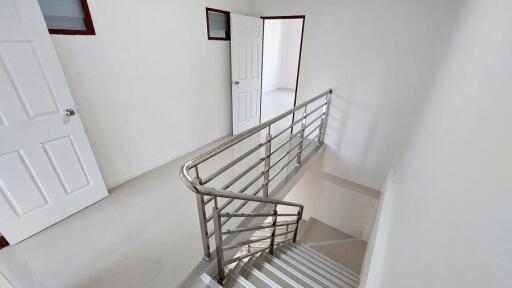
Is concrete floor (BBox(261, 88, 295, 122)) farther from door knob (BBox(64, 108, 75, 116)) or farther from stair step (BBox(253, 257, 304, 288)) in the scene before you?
door knob (BBox(64, 108, 75, 116))

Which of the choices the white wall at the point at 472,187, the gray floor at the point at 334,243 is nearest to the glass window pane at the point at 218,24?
the white wall at the point at 472,187

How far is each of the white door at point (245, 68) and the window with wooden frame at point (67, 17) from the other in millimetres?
1595

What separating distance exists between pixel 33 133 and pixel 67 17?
93 centimetres

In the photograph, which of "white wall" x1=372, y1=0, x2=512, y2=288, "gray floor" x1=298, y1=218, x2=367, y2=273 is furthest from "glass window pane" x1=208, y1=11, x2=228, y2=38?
"gray floor" x1=298, y1=218, x2=367, y2=273

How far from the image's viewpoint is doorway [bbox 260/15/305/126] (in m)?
6.16

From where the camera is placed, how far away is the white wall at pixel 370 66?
7.25 feet

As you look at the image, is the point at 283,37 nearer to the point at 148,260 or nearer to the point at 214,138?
the point at 214,138

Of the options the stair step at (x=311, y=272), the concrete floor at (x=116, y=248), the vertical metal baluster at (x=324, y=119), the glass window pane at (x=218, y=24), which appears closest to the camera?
the concrete floor at (x=116, y=248)

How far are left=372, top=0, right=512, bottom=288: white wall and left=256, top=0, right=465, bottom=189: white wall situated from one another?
117 cm

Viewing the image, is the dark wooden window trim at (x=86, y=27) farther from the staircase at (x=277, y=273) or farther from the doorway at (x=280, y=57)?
the doorway at (x=280, y=57)

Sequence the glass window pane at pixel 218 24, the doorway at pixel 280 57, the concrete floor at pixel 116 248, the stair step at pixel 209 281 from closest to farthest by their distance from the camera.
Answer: the stair step at pixel 209 281 < the concrete floor at pixel 116 248 < the glass window pane at pixel 218 24 < the doorway at pixel 280 57

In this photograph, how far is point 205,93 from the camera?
9.48ft

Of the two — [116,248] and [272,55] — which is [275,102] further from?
[116,248]

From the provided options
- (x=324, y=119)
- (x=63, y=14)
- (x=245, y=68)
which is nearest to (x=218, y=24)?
(x=245, y=68)
